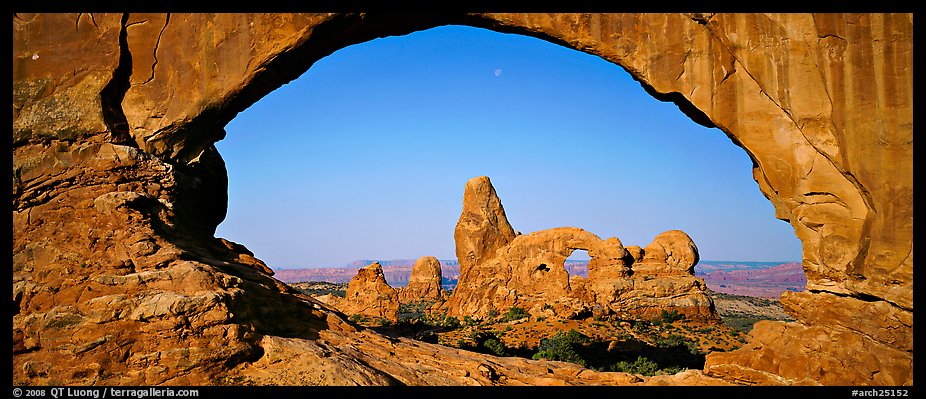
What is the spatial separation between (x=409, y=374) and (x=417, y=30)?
5.77m

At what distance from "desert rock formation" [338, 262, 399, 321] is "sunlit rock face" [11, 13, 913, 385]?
846 inches

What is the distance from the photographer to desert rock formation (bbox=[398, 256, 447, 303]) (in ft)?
180

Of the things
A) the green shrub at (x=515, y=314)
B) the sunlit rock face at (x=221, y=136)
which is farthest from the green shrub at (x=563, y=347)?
the sunlit rock face at (x=221, y=136)

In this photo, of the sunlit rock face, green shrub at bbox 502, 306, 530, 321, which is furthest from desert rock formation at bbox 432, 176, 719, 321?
the sunlit rock face

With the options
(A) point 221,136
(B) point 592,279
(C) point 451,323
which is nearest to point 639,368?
(A) point 221,136

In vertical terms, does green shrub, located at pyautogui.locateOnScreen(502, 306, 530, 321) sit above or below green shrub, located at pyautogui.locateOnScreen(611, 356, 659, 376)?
below

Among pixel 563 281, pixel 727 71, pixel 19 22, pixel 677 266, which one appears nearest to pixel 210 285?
pixel 19 22

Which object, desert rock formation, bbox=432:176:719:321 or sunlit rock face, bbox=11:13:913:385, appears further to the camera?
desert rock formation, bbox=432:176:719:321

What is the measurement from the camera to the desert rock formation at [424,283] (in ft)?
180

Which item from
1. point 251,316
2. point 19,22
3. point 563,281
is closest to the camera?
point 251,316

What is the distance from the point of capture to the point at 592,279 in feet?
120

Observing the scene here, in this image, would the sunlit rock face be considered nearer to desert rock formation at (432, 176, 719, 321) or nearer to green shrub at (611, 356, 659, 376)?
green shrub at (611, 356, 659, 376)
